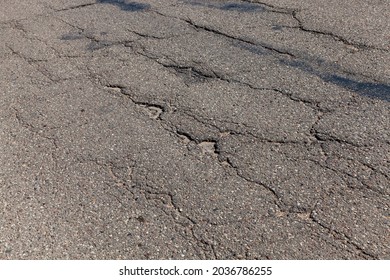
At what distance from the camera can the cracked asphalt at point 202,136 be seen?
348 centimetres

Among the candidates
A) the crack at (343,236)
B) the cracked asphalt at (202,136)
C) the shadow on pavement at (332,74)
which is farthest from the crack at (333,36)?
the crack at (343,236)

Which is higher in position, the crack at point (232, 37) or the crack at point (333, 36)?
the crack at point (333, 36)

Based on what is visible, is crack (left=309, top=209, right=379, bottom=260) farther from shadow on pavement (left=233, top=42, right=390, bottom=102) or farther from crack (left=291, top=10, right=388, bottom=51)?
crack (left=291, top=10, right=388, bottom=51)

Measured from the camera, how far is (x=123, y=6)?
7465 millimetres

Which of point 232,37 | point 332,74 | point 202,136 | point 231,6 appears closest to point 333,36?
point 332,74

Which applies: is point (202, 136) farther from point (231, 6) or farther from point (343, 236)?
point (231, 6)

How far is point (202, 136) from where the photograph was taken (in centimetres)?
442

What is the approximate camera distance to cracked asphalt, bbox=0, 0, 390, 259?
3479 mm

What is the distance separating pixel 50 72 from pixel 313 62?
8.78 ft

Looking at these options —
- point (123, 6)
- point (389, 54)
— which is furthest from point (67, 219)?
point (123, 6)

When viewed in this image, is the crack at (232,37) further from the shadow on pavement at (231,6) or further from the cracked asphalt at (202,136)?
the shadow on pavement at (231,6)

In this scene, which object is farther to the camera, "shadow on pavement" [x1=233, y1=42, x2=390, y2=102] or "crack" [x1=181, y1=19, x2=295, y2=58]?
"crack" [x1=181, y1=19, x2=295, y2=58]

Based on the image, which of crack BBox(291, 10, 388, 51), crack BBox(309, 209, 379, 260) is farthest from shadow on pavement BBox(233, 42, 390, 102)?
crack BBox(309, 209, 379, 260)

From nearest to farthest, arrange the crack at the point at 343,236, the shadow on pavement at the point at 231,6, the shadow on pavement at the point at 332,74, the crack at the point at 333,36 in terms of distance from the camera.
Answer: the crack at the point at 343,236 → the shadow on pavement at the point at 332,74 → the crack at the point at 333,36 → the shadow on pavement at the point at 231,6
